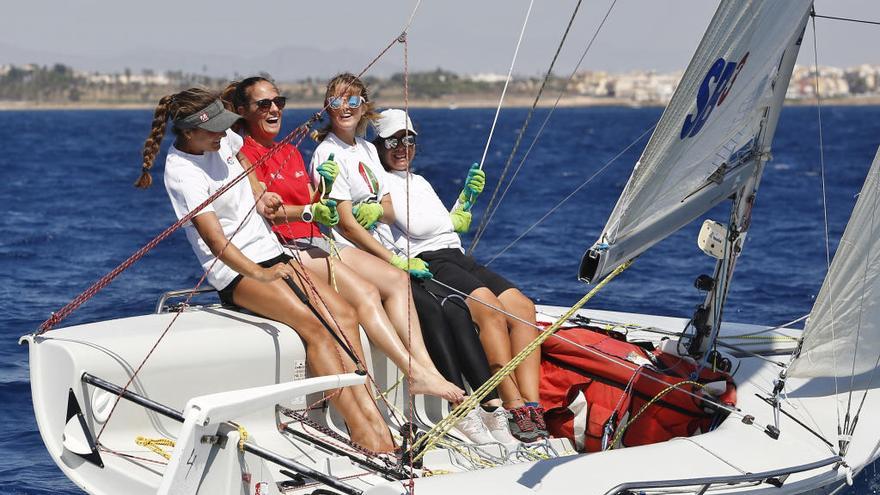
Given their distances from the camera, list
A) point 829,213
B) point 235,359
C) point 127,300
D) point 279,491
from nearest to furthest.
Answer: point 279,491
point 235,359
point 127,300
point 829,213

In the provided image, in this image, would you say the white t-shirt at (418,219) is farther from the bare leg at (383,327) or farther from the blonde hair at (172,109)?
the blonde hair at (172,109)

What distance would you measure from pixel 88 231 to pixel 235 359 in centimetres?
942

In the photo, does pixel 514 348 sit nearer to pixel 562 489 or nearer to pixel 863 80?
pixel 562 489

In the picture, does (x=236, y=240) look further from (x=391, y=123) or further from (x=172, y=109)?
(x=391, y=123)

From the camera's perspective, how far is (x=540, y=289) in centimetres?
1007

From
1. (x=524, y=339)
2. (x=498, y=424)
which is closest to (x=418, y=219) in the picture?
(x=524, y=339)

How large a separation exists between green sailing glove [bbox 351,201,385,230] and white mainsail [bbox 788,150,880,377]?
1886 mm

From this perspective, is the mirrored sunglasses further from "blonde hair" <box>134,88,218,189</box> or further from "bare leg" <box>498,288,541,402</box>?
"bare leg" <box>498,288,541,402</box>

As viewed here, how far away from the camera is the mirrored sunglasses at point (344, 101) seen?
5336 millimetres

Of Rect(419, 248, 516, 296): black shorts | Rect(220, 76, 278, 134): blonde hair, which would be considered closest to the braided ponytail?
Rect(220, 76, 278, 134): blonde hair

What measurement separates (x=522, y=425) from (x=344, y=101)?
5.48 ft

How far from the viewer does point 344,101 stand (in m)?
5.39

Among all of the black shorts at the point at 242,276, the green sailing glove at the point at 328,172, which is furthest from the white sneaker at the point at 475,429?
the green sailing glove at the point at 328,172

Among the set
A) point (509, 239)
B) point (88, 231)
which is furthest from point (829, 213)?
point (88, 231)
